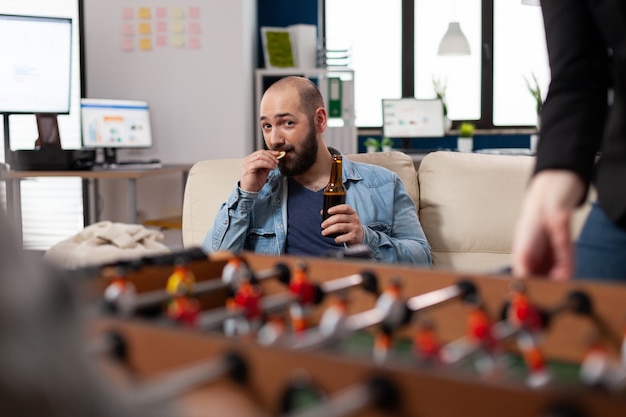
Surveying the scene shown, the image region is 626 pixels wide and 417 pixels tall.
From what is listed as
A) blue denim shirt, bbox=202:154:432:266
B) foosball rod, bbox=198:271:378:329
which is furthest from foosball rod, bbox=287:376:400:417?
blue denim shirt, bbox=202:154:432:266

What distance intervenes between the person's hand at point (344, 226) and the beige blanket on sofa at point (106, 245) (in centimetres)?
106

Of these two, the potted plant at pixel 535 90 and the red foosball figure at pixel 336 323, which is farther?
the potted plant at pixel 535 90

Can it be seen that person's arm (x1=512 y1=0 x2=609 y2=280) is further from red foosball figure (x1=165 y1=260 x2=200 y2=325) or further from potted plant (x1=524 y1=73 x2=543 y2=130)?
potted plant (x1=524 y1=73 x2=543 y2=130)

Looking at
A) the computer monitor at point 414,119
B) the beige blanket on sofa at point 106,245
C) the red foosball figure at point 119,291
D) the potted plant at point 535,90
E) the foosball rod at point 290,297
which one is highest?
the potted plant at point 535,90

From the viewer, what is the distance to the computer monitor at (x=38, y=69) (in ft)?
16.6

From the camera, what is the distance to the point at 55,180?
613cm

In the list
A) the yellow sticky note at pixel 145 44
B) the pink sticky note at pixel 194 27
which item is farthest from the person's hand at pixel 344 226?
the yellow sticky note at pixel 145 44

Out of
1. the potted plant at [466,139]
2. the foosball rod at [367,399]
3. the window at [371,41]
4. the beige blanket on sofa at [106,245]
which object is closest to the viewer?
the foosball rod at [367,399]

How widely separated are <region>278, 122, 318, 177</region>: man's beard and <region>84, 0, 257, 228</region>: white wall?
10.2ft

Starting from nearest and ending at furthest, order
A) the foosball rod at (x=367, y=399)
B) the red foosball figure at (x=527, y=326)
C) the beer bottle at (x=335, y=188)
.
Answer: the foosball rod at (x=367, y=399)
the red foosball figure at (x=527, y=326)
the beer bottle at (x=335, y=188)

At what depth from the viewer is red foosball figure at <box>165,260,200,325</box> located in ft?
3.05

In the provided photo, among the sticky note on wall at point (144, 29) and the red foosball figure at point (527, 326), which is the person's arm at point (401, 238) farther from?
the sticky note on wall at point (144, 29)

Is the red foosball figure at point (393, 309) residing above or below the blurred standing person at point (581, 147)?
below

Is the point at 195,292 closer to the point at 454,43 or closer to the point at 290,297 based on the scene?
the point at 290,297
